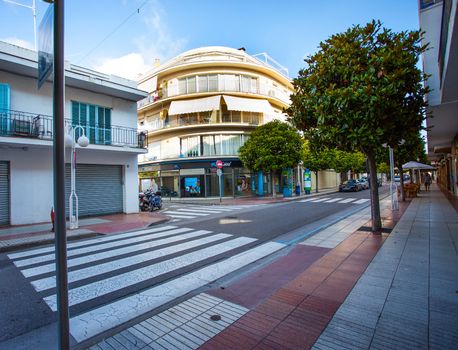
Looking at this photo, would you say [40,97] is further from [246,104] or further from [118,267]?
[246,104]

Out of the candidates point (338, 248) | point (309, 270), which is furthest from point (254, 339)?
point (338, 248)

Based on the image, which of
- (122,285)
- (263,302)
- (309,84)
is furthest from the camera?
(309,84)

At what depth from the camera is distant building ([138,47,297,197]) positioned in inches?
1074

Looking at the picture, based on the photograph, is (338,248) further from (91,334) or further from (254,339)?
(91,334)

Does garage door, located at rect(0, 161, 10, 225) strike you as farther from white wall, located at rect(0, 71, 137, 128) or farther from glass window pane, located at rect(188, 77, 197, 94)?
glass window pane, located at rect(188, 77, 197, 94)

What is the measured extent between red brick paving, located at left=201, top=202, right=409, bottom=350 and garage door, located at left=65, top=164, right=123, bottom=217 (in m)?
11.8

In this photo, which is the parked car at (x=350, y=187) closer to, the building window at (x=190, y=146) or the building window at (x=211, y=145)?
the building window at (x=211, y=145)

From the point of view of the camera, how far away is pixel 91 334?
3.15 meters

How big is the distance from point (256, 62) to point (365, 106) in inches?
1039

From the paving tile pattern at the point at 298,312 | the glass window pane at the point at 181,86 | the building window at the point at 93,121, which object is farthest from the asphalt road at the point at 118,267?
the glass window pane at the point at 181,86

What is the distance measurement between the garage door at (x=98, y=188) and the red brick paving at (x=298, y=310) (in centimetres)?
1178

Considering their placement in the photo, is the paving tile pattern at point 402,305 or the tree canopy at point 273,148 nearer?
the paving tile pattern at point 402,305

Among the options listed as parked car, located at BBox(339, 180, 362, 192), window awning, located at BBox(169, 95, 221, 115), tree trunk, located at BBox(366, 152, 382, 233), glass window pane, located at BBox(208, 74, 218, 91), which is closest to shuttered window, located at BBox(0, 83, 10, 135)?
tree trunk, located at BBox(366, 152, 382, 233)

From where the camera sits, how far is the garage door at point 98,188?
1343cm
